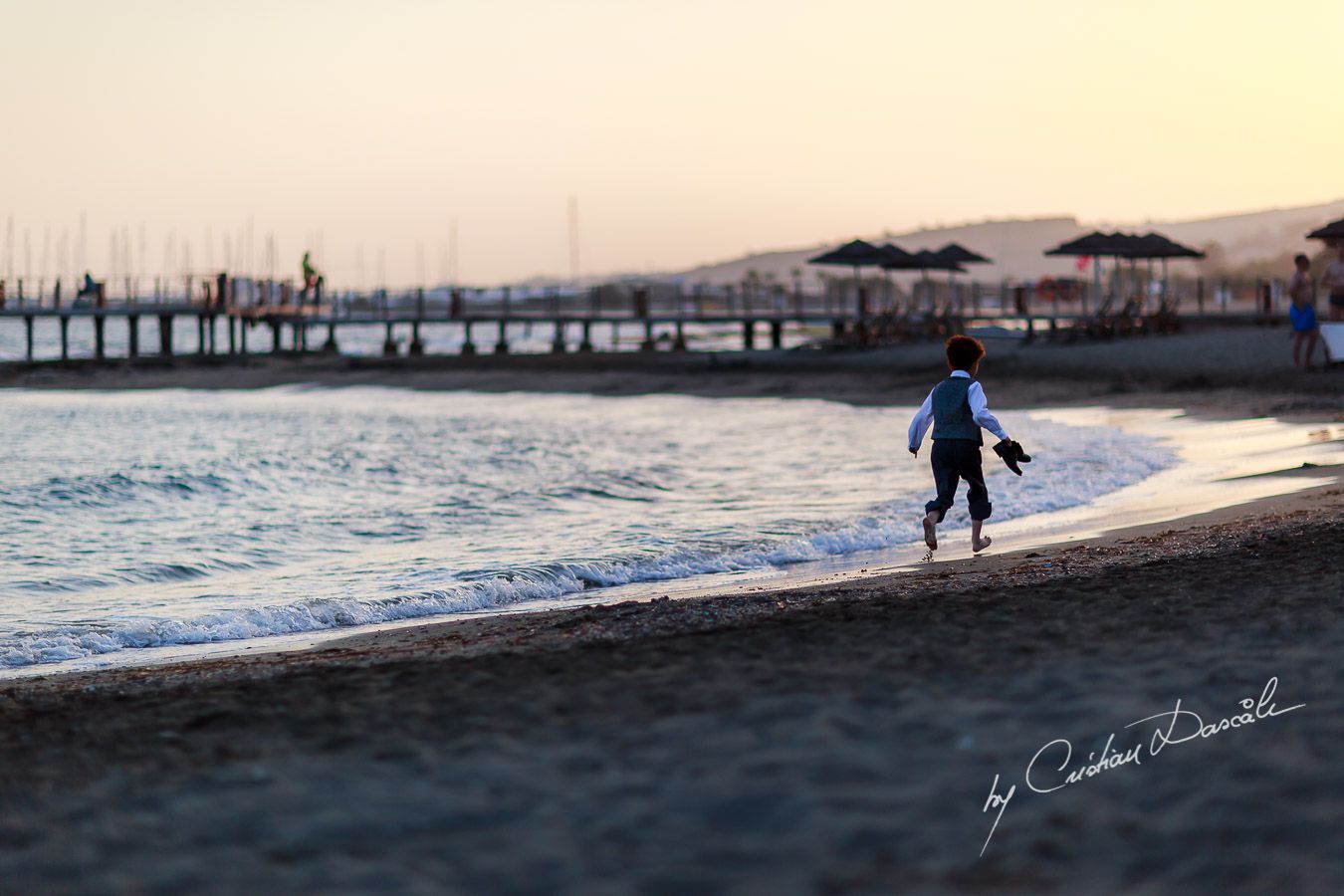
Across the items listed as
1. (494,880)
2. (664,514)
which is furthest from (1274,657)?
(664,514)

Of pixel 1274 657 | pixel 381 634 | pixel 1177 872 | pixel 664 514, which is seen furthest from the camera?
pixel 664 514

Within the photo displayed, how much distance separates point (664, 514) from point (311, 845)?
32.1ft

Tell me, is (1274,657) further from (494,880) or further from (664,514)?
(664,514)

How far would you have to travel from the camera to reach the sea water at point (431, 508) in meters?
9.73

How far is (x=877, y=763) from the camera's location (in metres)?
4.27

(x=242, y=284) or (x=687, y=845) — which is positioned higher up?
(x=242, y=284)

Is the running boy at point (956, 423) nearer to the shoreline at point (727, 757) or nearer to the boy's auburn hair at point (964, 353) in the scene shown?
the boy's auburn hair at point (964, 353)

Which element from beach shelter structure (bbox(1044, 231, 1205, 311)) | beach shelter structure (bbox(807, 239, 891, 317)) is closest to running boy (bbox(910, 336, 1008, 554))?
beach shelter structure (bbox(1044, 231, 1205, 311))

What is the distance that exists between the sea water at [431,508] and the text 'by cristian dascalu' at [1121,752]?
5.34 m

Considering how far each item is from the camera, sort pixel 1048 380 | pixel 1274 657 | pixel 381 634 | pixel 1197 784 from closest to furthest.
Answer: pixel 1197 784, pixel 1274 657, pixel 381 634, pixel 1048 380

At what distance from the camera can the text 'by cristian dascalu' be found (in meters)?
4.05

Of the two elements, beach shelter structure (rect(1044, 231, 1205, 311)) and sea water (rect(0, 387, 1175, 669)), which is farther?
beach shelter structure (rect(1044, 231, 1205, 311))

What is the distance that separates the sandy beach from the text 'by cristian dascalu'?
16 mm

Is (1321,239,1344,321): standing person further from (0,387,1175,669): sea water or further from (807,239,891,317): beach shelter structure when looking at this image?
(807,239,891,317): beach shelter structure
